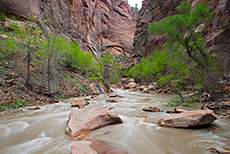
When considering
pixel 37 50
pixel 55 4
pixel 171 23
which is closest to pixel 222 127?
pixel 171 23

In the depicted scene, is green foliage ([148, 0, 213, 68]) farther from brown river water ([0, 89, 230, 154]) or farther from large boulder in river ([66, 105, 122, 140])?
large boulder in river ([66, 105, 122, 140])

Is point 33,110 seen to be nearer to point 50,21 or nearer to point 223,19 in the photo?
point 223,19

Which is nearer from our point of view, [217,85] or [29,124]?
[29,124]

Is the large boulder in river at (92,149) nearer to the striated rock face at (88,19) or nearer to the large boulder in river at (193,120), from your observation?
the large boulder in river at (193,120)

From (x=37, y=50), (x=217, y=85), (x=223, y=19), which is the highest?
(x=223, y=19)

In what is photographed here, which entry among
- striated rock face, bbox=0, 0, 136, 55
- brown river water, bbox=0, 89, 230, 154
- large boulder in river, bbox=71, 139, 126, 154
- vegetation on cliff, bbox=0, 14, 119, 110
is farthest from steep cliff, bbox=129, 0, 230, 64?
striated rock face, bbox=0, 0, 136, 55

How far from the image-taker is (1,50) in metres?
7.26

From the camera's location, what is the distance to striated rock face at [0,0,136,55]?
50.5 feet

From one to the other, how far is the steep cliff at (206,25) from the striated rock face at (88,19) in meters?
14.3

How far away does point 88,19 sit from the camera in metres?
33.4

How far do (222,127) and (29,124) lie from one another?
17.0 ft

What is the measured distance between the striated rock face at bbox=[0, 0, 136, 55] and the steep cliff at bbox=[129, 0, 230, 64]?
14319 millimetres

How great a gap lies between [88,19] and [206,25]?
3059 cm

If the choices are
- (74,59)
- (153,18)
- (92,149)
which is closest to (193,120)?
(92,149)
